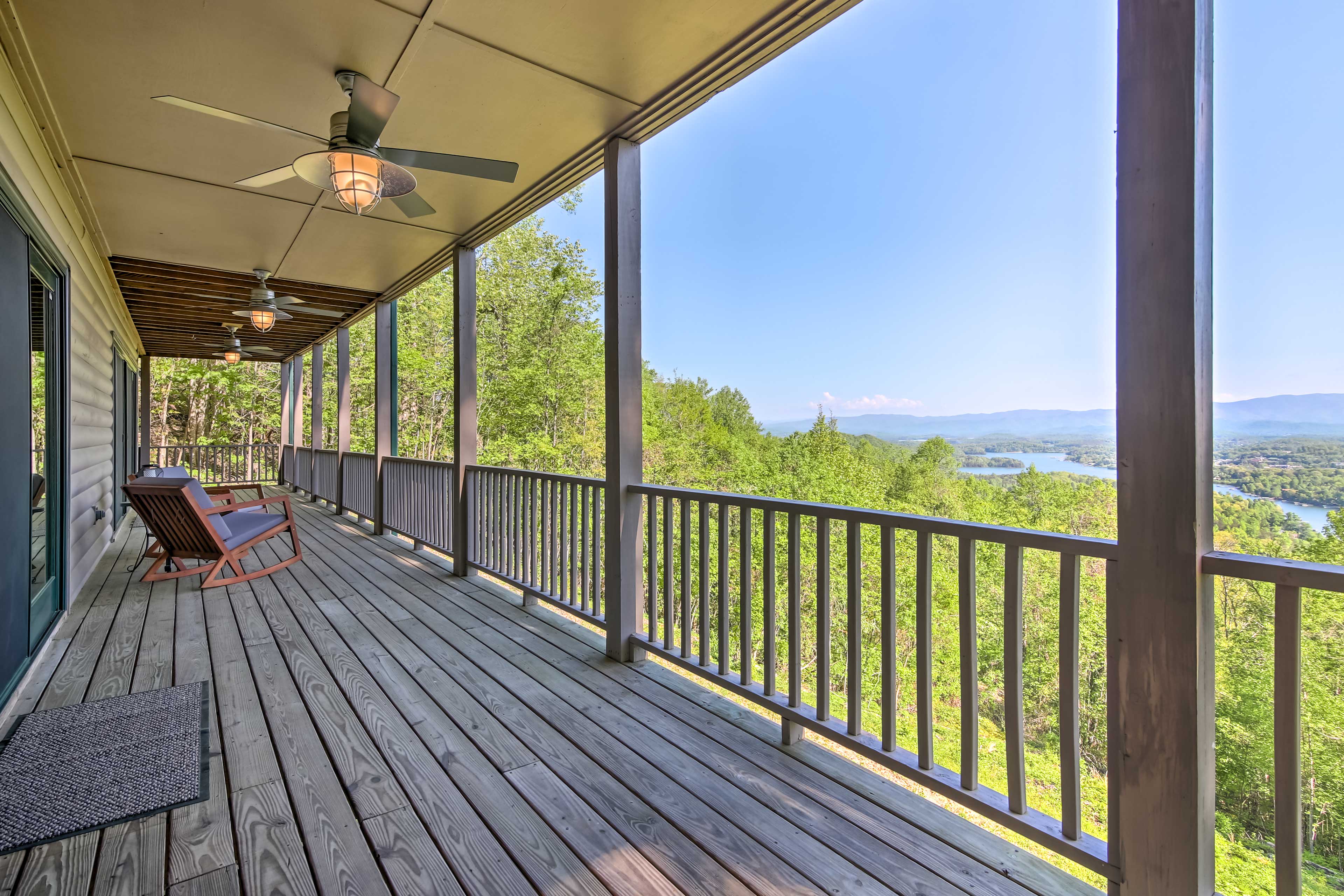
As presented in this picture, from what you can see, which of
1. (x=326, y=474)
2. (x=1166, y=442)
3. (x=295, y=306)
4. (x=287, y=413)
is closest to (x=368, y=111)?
(x=1166, y=442)

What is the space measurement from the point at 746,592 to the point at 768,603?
0.31ft

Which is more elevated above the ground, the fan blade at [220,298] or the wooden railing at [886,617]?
the fan blade at [220,298]

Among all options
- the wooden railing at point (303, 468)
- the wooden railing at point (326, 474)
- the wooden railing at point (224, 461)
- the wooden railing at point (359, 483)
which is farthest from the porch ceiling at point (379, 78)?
the wooden railing at point (224, 461)

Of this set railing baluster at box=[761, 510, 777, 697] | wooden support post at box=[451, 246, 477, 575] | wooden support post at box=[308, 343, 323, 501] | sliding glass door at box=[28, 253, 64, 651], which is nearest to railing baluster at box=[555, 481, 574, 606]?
wooden support post at box=[451, 246, 477, 575]

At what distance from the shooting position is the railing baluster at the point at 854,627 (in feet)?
6.12

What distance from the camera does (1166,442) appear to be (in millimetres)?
1240

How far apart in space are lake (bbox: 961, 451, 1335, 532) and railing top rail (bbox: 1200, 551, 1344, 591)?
141 mm

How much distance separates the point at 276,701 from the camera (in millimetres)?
2398

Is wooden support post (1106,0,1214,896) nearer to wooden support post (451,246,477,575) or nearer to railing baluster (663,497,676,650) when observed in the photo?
railing baluster (663,497,676,650)

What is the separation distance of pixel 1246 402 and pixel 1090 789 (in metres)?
14.3

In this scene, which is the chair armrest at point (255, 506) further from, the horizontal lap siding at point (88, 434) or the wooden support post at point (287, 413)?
the wooden support post at point (287, 413)

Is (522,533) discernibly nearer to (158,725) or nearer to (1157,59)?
(158,725)

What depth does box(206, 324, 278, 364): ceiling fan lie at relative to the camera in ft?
28.1

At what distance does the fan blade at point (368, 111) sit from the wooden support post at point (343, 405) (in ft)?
18.2
